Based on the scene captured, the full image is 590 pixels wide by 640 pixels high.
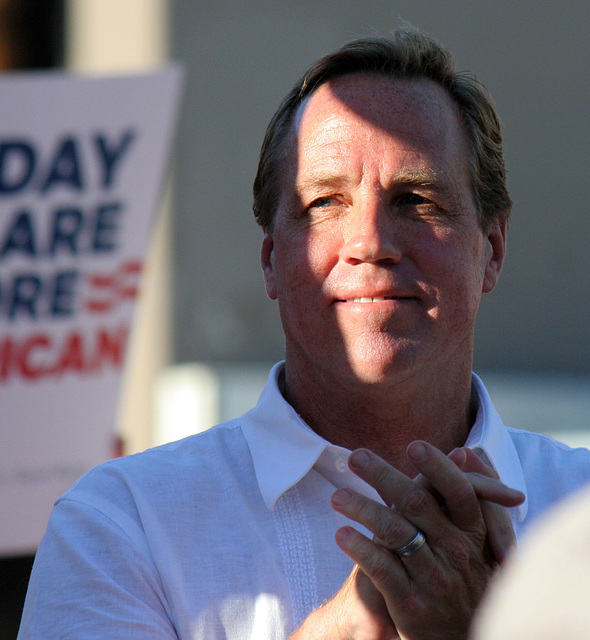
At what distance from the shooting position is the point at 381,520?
125 cm

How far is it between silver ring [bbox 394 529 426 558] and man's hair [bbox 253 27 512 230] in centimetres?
93

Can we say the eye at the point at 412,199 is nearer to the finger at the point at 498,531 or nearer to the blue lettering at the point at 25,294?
the finger at the point at 498,531

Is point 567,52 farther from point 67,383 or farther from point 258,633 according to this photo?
point 258,633

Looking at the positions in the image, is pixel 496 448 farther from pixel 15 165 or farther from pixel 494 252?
pixel 15 165

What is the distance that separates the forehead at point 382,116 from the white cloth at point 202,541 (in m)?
0.60

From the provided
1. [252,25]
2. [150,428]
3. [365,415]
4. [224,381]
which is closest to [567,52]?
[252,25]

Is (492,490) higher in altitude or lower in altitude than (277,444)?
higher

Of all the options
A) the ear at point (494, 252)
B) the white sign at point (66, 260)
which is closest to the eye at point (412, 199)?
the ear at point (494, 252)

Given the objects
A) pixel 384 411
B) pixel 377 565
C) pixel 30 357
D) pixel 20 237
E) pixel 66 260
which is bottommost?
pixel 30 357

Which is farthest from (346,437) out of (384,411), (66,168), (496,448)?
(66,168)

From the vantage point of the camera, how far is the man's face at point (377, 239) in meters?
1.78

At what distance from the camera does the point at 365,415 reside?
72.9 inches

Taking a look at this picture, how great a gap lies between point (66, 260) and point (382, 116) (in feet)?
7.66

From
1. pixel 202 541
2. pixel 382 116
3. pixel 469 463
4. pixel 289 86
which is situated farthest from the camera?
pixel 289 86
